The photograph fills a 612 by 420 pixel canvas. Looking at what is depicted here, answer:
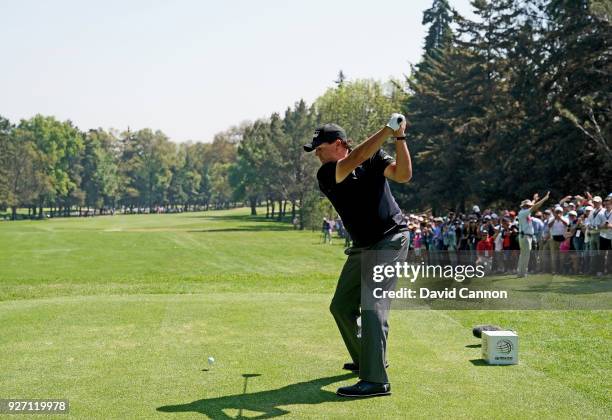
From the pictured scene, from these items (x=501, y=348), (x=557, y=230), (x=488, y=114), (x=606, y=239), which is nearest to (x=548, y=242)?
(x=557, y=230)

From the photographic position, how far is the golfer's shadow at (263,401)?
6.16m

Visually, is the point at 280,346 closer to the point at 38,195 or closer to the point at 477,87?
the point at 477,87

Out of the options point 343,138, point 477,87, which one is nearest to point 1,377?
point 343,138

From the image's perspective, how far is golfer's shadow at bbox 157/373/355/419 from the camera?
616cm

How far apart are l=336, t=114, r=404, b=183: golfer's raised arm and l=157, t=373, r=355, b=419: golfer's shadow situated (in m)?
1.93

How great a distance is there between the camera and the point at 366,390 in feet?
21.7

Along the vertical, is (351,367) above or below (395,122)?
below

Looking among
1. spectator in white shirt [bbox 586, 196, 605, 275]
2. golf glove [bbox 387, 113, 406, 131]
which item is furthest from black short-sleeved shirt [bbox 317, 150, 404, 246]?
spectator in white shirt [bbox 586, 196, 605, 275]

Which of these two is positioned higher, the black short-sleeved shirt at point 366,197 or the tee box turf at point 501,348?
the black short-sleeved shirt at point 366,197

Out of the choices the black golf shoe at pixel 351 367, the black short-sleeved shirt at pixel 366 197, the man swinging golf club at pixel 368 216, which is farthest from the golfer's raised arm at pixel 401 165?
the black golf shoe at pixel 351 367

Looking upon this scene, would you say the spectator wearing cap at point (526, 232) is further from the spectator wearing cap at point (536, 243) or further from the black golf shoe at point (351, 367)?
the black golf shoe at point (351, 367)

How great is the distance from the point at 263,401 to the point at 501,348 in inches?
110

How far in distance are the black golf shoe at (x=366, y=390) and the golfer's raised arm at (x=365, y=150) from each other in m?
1.83

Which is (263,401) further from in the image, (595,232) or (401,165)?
(595,232)
